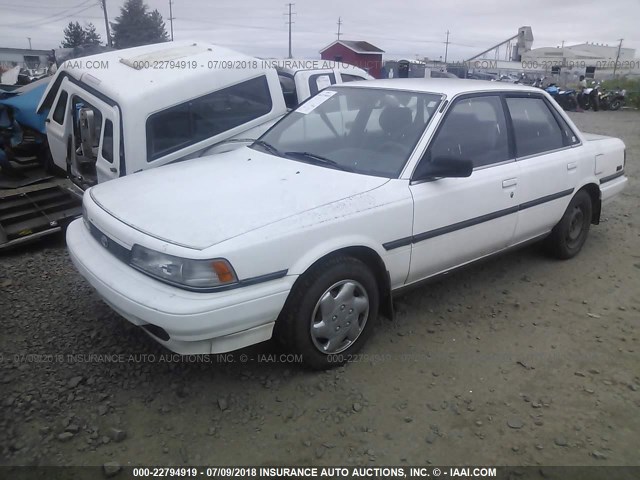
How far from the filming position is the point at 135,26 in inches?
2304

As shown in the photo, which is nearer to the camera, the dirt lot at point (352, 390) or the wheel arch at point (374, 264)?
the dirt lot at point (352, 390)

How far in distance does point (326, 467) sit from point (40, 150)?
537cm

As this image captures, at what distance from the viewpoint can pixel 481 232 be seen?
357 centimetres

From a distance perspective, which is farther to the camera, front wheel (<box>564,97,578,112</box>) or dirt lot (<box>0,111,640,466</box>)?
front wheel (<box>564,97,578,112</box>)

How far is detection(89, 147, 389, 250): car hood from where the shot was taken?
8.50ft

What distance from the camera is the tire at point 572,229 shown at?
4453 mm

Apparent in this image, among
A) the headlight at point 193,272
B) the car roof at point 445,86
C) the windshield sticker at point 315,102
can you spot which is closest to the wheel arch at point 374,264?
the headlight at point 193,272

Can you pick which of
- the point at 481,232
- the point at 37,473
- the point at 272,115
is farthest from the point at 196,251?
the point at 272,115

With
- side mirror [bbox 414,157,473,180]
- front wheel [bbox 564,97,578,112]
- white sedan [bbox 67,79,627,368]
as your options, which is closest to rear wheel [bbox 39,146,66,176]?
white sedan [bbox 67,79,627,368]

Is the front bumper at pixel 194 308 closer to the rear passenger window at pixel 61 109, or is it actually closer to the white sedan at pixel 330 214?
the white sedan at pixel 330 214

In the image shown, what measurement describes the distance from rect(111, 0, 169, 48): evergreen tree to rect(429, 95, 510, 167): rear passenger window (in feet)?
195

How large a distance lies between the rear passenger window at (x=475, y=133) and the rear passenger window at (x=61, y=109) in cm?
416

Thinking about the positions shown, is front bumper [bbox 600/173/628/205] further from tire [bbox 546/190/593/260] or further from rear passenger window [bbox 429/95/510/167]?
rear passenger window [bbox 429/95/510/167]

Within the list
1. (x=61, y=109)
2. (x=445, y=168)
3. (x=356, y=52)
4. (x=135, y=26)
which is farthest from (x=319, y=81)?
(x=135, y=26)
